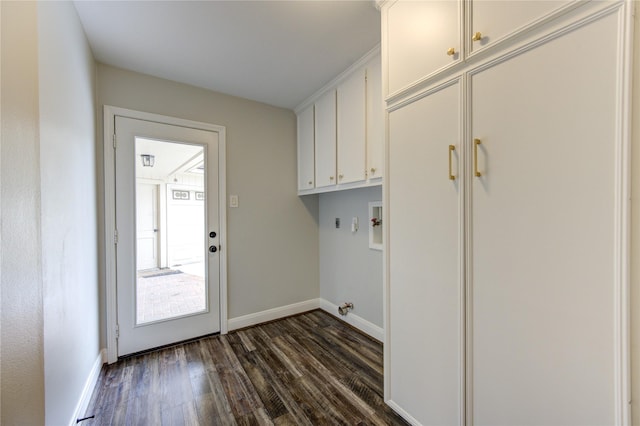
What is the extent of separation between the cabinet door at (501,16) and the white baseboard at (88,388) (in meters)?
2.72

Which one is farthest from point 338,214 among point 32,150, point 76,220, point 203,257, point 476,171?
point 32,150

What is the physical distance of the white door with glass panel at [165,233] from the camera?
2217 mm

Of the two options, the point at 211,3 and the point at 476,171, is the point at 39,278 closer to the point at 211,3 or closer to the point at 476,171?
the point at 211,3

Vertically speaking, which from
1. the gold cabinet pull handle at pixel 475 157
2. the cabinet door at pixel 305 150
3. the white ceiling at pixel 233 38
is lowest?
the gold cabinet pull handle at pixel 475 157

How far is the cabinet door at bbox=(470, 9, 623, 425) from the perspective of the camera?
2.66ft

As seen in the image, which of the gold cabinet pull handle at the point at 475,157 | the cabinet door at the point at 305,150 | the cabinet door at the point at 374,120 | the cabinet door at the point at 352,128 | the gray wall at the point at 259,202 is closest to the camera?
the gold cabinet pull handle at the point at 475,157

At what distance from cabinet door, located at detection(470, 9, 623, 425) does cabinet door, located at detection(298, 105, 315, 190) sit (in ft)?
6.08

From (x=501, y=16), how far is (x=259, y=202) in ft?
7.87

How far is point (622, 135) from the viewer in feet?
2.51

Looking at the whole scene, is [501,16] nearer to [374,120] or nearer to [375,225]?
[374,120]

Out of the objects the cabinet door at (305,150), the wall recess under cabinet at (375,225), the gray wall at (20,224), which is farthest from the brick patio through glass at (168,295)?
Result: the wall recess under cabinet at (375,225)

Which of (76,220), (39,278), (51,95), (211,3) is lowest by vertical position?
(39,278)

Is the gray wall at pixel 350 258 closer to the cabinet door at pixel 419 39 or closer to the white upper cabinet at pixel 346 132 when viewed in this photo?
the white upper cabinet at pixel 346 132

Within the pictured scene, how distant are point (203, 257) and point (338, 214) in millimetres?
1457
